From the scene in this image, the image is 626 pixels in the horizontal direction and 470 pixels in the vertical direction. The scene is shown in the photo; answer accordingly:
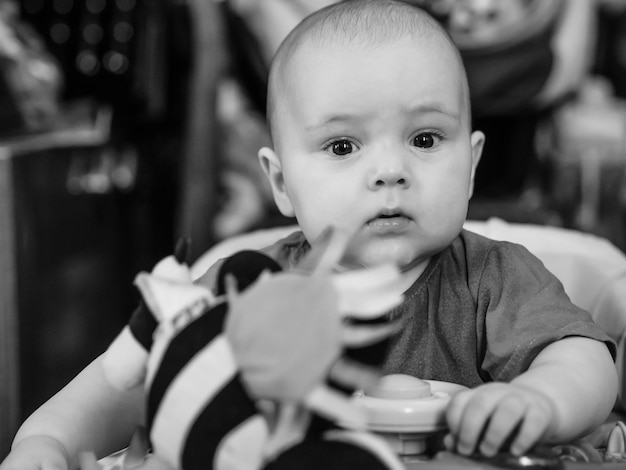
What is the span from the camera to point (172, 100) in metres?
2.00

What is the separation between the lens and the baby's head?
622 millimetres

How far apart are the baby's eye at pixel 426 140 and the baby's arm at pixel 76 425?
0.27 m

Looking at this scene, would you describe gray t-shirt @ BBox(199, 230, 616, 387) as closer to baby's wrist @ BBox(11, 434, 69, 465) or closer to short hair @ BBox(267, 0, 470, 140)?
short hair @ BBox(267, 0, 470, 140)

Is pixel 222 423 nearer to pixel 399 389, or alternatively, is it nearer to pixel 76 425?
pixel 399 389

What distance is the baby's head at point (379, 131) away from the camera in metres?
0.62

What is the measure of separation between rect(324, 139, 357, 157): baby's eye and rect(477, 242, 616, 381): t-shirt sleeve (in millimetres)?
159

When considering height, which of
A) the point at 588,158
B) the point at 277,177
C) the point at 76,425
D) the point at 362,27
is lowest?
the point at 588,158

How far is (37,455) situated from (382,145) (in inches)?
12.2

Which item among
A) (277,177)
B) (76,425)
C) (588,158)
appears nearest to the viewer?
(76,425)

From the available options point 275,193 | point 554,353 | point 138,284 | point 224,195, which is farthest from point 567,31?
point 138,284

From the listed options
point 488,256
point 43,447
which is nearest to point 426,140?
point 488,256

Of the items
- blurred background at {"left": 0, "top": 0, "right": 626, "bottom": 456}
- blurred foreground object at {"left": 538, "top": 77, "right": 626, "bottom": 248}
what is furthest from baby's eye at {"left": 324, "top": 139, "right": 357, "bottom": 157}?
blurred foreground object at {"left": 538, "top": 77, "right": 626, "bottom": 248}

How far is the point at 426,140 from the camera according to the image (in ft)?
2.15

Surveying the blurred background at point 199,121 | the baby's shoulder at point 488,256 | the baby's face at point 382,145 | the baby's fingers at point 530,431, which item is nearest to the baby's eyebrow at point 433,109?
the baby's face at point 382,145
